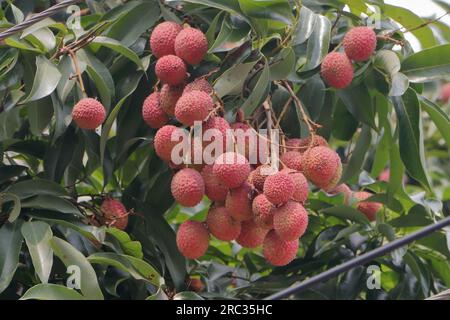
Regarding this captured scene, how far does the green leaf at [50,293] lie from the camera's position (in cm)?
131

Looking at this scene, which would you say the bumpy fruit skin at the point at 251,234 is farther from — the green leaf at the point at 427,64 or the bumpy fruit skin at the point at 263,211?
the green leaf at the point at 427,64

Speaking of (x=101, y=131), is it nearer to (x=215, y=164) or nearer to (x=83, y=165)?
(x=83, y=165)

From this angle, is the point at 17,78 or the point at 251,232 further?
the point at 17,78

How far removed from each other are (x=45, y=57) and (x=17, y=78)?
6 cm

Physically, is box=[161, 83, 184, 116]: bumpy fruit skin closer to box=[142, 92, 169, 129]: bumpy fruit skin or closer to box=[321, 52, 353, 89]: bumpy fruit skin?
box=[142, 92, 169, 129]: bumpy fruit skin

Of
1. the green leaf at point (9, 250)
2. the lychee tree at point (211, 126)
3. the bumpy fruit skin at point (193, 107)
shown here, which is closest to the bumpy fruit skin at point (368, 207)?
the lychee tree at point (211, 126)

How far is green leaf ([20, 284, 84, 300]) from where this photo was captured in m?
1.31

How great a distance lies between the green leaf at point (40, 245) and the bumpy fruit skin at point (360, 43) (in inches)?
20.5

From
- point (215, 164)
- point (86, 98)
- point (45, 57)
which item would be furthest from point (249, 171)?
point (45, 57)

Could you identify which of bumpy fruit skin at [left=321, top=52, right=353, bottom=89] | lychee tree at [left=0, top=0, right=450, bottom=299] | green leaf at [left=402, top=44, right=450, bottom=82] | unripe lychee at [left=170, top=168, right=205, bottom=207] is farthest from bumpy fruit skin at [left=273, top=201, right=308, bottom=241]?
green leaf at [left=402, top=44, right=450, bottom=82]

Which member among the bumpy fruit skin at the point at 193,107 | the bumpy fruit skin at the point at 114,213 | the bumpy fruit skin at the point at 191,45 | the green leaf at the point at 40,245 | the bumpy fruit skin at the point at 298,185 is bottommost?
the bumpy fruit skin at the point at 114,213

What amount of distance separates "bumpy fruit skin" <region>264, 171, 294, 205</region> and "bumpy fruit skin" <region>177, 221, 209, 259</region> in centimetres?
17

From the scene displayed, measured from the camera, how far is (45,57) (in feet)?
4.92

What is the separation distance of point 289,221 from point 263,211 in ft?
0.13
